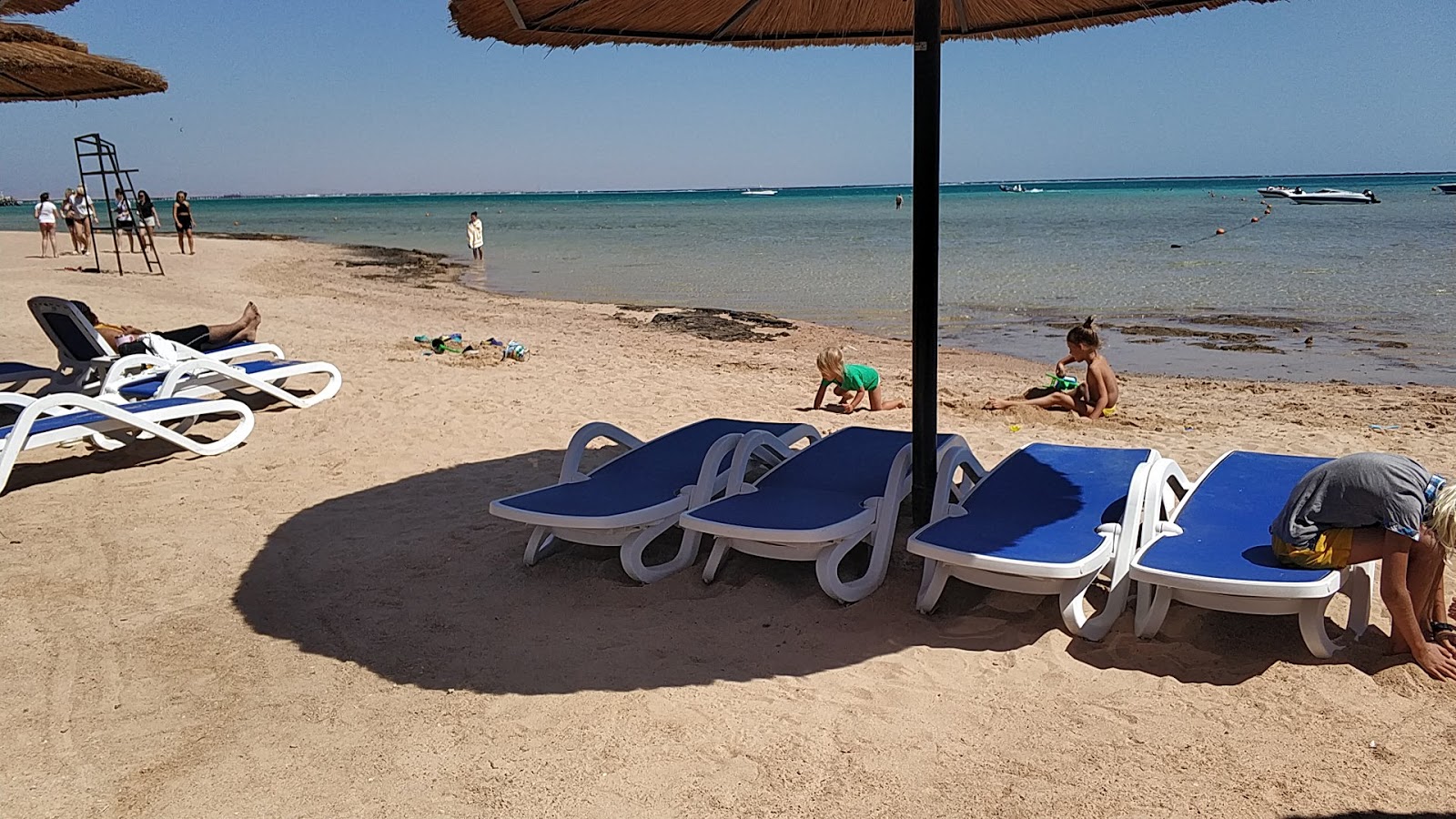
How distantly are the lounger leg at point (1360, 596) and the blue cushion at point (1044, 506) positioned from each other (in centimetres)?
72

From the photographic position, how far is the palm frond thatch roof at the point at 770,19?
12.8 feet

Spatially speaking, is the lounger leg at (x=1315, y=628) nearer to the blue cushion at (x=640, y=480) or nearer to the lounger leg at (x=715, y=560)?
the lounger leg at (x=715, y=560)

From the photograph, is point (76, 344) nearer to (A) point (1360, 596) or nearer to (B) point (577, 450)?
(B) point (577, 450)

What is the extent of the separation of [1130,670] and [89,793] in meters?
2.97

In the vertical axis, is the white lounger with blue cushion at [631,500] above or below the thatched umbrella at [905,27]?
below

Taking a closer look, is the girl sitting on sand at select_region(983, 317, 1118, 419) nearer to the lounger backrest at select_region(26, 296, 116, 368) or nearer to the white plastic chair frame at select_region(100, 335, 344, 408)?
the white plastic chair frame at select_region(100, 335, 344, 408)

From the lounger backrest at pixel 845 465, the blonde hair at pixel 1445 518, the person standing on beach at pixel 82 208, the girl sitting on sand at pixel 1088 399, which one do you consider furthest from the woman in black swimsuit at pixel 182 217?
the blonde hair at pixel 1445 518

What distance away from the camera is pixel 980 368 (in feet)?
31.8

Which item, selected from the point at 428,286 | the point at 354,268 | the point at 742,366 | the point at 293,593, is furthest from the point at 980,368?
the point at 354,268

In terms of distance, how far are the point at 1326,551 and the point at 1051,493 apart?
39.9 inches

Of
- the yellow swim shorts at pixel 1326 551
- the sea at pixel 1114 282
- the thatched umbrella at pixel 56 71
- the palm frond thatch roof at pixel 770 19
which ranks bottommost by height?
the sea at pixel 1114 282

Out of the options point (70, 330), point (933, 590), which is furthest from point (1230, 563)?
point (70, 330)

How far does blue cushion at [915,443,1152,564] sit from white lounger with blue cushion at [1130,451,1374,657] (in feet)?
0.59

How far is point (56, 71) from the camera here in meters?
5.82
